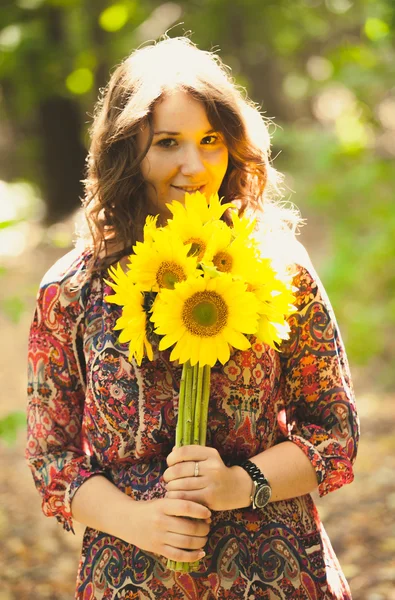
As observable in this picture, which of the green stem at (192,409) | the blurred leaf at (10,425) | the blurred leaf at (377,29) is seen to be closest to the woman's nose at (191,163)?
the green stem at (192,409)

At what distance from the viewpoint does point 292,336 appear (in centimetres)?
199

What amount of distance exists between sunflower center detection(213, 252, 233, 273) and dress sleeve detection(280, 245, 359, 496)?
317 millimetres

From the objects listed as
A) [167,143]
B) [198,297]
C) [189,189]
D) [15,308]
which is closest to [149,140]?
[167,143]

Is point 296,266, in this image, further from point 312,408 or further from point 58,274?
point 58,274

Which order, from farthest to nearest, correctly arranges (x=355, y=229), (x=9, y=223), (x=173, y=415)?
(x=355, y=229) < (x=9, y=223) < (x=173, y=415)

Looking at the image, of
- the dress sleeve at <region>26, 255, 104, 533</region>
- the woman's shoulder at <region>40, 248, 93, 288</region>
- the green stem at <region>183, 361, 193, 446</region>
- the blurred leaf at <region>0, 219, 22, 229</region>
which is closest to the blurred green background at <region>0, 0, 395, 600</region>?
the blurred leaf at <region>0, 219, 22, 229</region>

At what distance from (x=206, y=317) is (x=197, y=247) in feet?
0.61

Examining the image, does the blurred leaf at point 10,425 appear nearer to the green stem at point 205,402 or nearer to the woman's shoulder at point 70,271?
the woman's shoulder at point 70,271

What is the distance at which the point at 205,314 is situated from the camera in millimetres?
1700

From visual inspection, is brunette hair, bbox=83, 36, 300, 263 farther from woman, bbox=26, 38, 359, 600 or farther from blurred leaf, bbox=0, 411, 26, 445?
blurred leaf, bbox=0, 411, 26, 445

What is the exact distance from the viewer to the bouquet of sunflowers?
1689mm

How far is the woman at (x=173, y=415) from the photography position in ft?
6.20

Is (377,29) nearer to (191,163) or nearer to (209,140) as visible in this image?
(209,140)

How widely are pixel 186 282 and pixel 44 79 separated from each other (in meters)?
9.18
